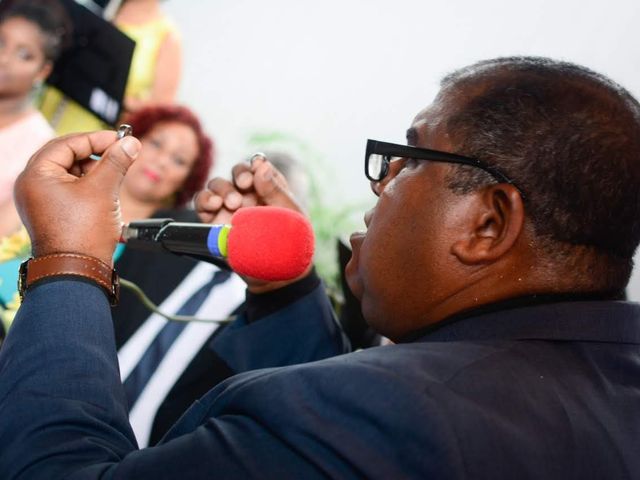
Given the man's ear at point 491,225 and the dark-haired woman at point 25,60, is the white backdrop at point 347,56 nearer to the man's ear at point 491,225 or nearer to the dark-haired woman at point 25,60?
the dark-haired woman at point 25,60

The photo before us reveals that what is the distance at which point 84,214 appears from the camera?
0.87m

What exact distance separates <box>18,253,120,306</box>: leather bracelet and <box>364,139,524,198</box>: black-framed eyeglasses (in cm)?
36

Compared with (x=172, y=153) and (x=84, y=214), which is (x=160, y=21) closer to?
(x=172, y=153)

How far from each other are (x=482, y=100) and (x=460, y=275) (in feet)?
0.66

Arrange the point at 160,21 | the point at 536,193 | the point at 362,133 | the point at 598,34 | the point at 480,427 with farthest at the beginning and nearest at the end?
the point at 160,21
the point at 362,133
the point at 598,34
the point at 536,193
the point at 480,427

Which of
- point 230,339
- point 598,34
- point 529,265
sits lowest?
point 230,339

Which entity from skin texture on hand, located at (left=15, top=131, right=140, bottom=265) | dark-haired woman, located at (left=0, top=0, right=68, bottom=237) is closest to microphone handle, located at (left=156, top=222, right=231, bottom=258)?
skin texture on hand, located at (left=15, top=131, right=140, bottom=265)

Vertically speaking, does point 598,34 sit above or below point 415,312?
above

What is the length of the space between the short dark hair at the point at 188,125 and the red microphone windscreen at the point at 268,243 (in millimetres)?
1836

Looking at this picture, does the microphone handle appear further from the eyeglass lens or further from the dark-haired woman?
the dark-haired woman

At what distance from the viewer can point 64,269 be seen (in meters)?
0.85

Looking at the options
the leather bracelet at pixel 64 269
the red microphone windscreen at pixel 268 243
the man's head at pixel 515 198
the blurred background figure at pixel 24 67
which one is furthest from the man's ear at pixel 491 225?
the blurred background figure at pixel 24 67

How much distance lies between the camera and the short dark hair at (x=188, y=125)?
2.81 metres

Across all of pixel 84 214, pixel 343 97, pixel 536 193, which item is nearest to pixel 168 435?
pixel 84 214
